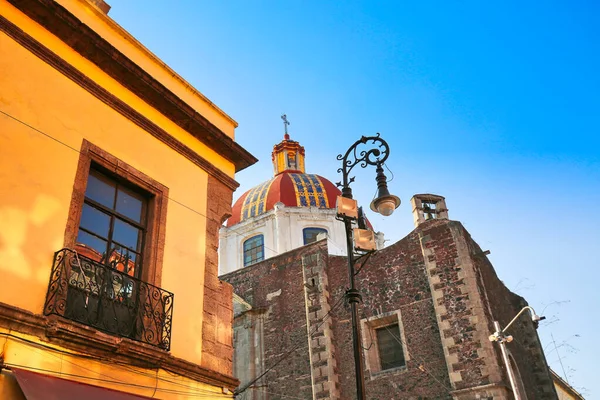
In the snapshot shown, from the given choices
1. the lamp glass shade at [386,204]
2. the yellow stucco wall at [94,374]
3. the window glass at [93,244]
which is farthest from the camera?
the lamp glass shade at [386,204]

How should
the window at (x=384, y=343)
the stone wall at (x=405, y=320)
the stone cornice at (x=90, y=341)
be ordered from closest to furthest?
the stone cornice at (x=90, y=341)
the stone wall at (x=405, y=320)
the window at (x=384, y=343)

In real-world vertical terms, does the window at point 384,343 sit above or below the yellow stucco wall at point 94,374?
above

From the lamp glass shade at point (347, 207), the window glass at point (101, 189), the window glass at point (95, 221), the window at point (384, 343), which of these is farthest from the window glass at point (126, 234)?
the window at point (384, 343)

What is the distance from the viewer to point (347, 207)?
8477mm

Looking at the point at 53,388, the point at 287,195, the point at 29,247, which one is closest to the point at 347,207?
the point at 29,247

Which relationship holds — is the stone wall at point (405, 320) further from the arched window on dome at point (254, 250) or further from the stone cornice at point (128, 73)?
the arched window on dome at point (254, 250)

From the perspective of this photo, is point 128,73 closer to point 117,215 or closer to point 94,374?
point 117,215

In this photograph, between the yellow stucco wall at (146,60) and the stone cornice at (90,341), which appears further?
the yellow stucco wall at (146,60)

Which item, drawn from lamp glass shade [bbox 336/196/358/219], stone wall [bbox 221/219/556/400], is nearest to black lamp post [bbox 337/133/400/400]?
lamp glass shade [bbox 336/196/358/219]

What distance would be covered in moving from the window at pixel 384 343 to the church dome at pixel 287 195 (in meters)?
14.7

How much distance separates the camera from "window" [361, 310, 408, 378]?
16.2m

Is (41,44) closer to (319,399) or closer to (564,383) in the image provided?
(319,399)

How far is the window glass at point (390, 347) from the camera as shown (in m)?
16.3

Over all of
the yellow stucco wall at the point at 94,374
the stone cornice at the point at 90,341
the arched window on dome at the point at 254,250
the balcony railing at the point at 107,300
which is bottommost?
the yellow stucco wall at the point at 94,374
